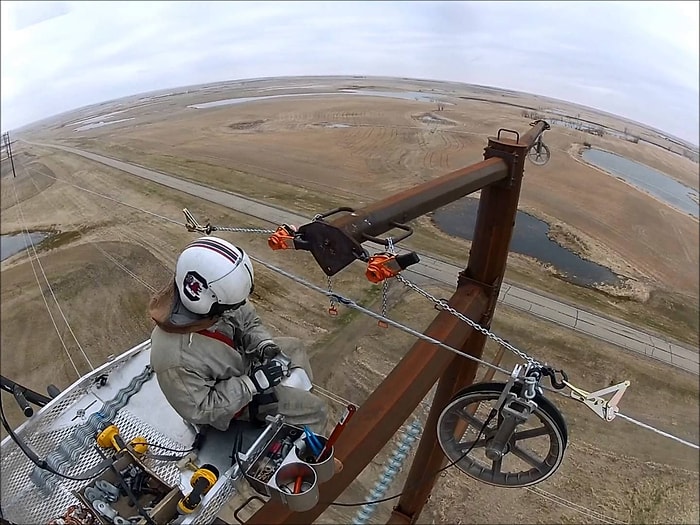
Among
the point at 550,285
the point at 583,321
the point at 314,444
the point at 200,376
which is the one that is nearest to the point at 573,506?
the point at 583,321

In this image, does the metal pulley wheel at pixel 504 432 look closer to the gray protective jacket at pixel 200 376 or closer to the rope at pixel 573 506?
the gray protective jacket at pixel 200 376

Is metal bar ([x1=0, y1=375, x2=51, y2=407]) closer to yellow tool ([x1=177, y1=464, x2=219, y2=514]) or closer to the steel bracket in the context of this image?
yellow tool ([x1=177, y1=464, x2=219, y2=514])

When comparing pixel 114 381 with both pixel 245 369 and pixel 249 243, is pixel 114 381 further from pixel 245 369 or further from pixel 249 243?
pixel 249 243

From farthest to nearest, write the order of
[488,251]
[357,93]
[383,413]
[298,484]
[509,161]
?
[357,93], [488,251], [509,161], [383,413], [298,484]

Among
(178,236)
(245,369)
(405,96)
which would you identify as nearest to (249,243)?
(178,236)

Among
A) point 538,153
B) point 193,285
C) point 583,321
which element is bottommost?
point 583,321

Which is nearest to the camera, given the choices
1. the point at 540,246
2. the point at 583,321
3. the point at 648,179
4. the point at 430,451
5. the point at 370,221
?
the point at 370,221

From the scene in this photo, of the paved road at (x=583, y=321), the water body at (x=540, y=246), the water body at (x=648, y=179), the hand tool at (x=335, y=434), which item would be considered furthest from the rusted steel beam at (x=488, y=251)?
the water body at (x=648, y=179)

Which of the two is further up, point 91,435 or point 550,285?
point 91,435

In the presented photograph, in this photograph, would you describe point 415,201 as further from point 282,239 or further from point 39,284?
point 39,284
